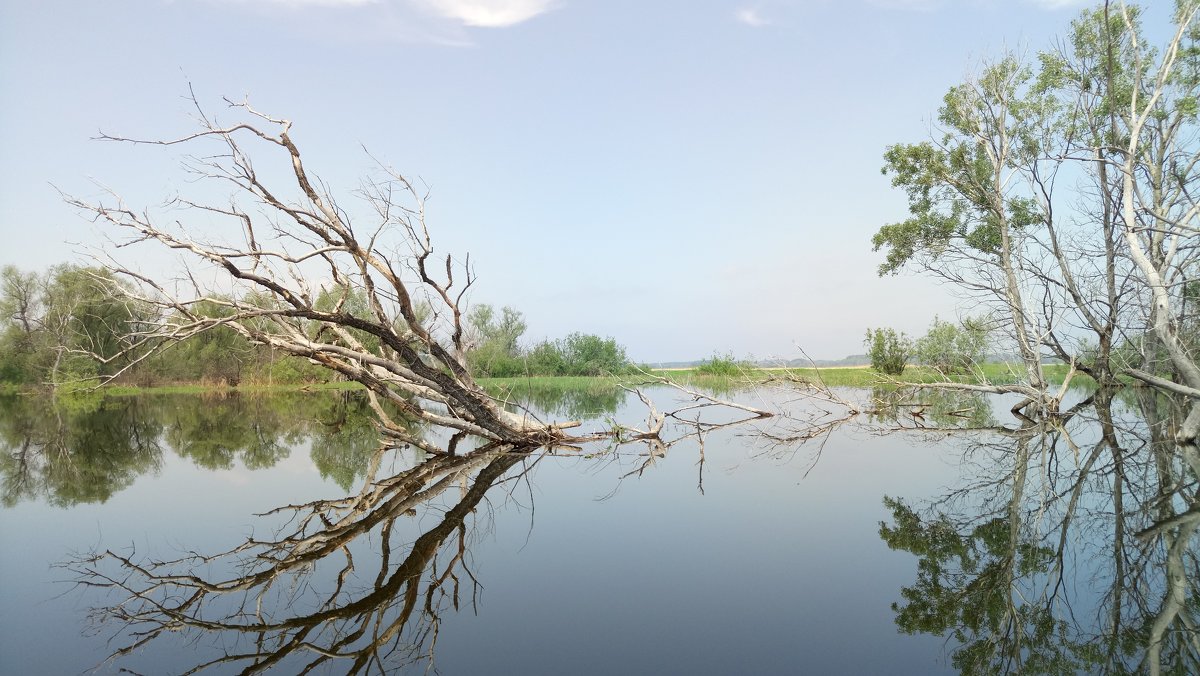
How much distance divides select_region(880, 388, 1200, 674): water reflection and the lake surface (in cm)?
2

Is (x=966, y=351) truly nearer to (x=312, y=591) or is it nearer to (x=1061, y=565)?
(x=1061, y=565)

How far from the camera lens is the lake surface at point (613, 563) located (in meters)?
3.35

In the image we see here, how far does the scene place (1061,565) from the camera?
14.8ft

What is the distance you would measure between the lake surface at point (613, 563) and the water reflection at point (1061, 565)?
0.07ft

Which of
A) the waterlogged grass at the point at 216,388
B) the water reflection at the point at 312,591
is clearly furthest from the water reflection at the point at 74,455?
the waterlogged grass at the point at 216,388

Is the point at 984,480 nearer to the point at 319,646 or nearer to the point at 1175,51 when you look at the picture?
the point at 319,646

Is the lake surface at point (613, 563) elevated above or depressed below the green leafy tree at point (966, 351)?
below

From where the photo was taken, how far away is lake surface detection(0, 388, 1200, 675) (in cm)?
335

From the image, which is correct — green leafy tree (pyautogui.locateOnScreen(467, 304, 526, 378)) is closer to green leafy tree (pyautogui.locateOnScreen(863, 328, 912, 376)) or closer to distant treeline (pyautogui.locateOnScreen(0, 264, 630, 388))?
distant treeline (pyautogui.locateOnScreen(0, 264, 630, 388))

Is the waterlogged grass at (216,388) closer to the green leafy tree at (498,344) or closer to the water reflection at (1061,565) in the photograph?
the green leafy tree at (498,344)

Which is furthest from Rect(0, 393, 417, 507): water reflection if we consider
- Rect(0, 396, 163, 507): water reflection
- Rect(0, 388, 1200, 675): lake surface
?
Rect(0, 388, 1200, 675): lake surface

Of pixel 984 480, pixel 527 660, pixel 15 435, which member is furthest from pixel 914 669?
pixel 15 435

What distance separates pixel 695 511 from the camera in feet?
21.1

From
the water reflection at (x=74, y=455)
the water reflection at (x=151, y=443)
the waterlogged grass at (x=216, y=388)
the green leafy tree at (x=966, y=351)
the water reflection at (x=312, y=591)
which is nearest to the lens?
the water reflection at (x=312, y=591)
